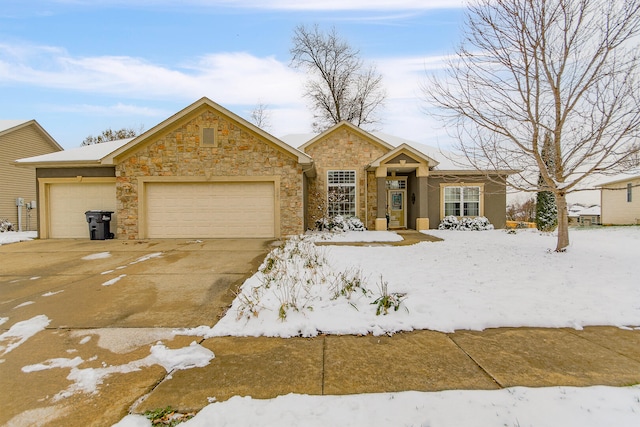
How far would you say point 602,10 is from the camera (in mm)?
6750

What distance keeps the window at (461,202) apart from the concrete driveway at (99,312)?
10.4m

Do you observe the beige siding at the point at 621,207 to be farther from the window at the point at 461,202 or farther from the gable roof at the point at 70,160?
the gable roof at the point at 70,160

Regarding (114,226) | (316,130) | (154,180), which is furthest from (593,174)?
(316,130)

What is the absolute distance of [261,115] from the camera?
34031 mm

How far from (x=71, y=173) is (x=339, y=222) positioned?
1097cm

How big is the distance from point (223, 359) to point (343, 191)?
1262 cm

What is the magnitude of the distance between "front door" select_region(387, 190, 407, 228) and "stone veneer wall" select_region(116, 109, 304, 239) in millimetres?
6448

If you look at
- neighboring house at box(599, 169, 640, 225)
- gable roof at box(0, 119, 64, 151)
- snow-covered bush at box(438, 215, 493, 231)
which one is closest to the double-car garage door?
snow-covered bush at box(438, 215, 493, 231)

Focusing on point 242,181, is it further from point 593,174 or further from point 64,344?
point 593,174

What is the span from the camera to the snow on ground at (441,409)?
80.4 inches

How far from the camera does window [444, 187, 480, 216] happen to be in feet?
50.5

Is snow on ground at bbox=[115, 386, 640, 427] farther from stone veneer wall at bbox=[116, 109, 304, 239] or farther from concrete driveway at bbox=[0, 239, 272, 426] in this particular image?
stone veneer wall at bbox=[116, 109, 304, 239]

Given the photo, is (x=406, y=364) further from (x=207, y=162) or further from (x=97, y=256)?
(x=207, y=162)

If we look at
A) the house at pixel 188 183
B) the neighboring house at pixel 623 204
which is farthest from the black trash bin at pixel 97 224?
the neighboring house at pixel 623 204
